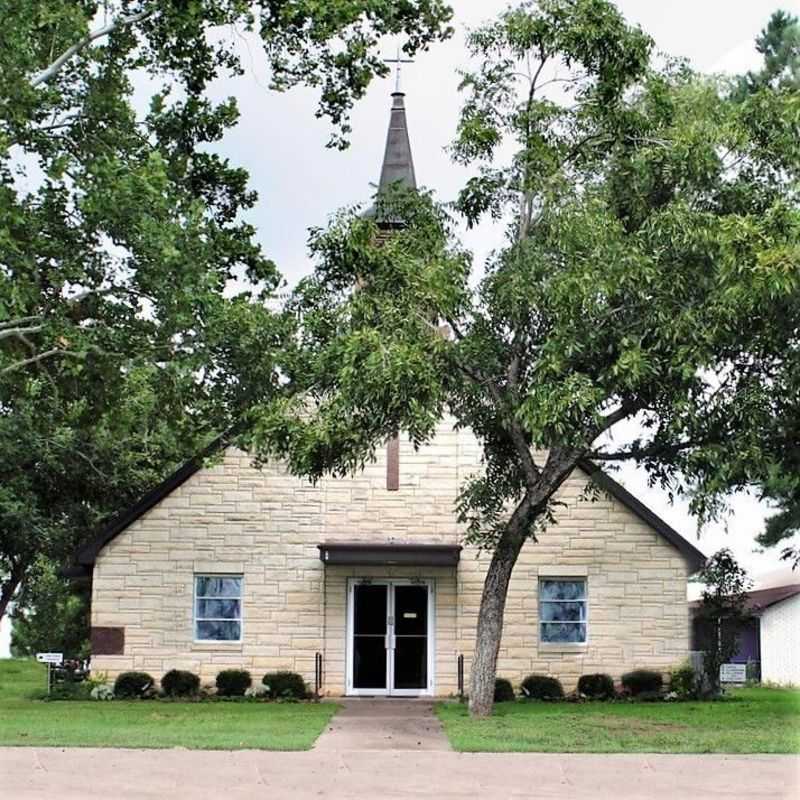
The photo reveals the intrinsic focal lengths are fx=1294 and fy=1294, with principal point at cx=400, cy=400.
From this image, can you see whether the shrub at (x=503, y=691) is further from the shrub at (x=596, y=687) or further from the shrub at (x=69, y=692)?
the shrub at (x=69, y=692)

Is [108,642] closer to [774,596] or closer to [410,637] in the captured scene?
[410,637]

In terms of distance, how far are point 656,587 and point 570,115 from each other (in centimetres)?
934

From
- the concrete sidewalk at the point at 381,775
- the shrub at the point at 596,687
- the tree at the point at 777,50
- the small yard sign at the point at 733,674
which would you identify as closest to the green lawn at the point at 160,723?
the concrete sidewalk at the point at 381,775

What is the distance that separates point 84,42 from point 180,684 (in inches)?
430

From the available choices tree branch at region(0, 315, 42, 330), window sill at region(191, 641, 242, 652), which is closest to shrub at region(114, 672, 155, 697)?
window sill at region(191, 641, 242, 652)

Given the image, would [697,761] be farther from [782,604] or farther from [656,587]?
[782,604]

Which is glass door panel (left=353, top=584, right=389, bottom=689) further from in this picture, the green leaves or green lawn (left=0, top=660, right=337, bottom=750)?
the green leaves

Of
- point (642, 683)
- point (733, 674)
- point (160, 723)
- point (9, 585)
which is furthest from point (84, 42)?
point (9, 585)

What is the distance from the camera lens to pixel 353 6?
18641 millimetres

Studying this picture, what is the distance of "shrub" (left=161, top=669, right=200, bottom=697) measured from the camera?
22719mm

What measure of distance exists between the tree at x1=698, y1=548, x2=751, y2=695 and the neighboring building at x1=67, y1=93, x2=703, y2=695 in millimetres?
427

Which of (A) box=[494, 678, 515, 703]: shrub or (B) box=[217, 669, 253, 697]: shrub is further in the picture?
(B) box=[217, 669, 253, 697]: shrub

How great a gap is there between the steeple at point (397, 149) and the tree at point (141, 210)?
4.20 metres

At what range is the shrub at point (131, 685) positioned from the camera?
2261 centimetres
